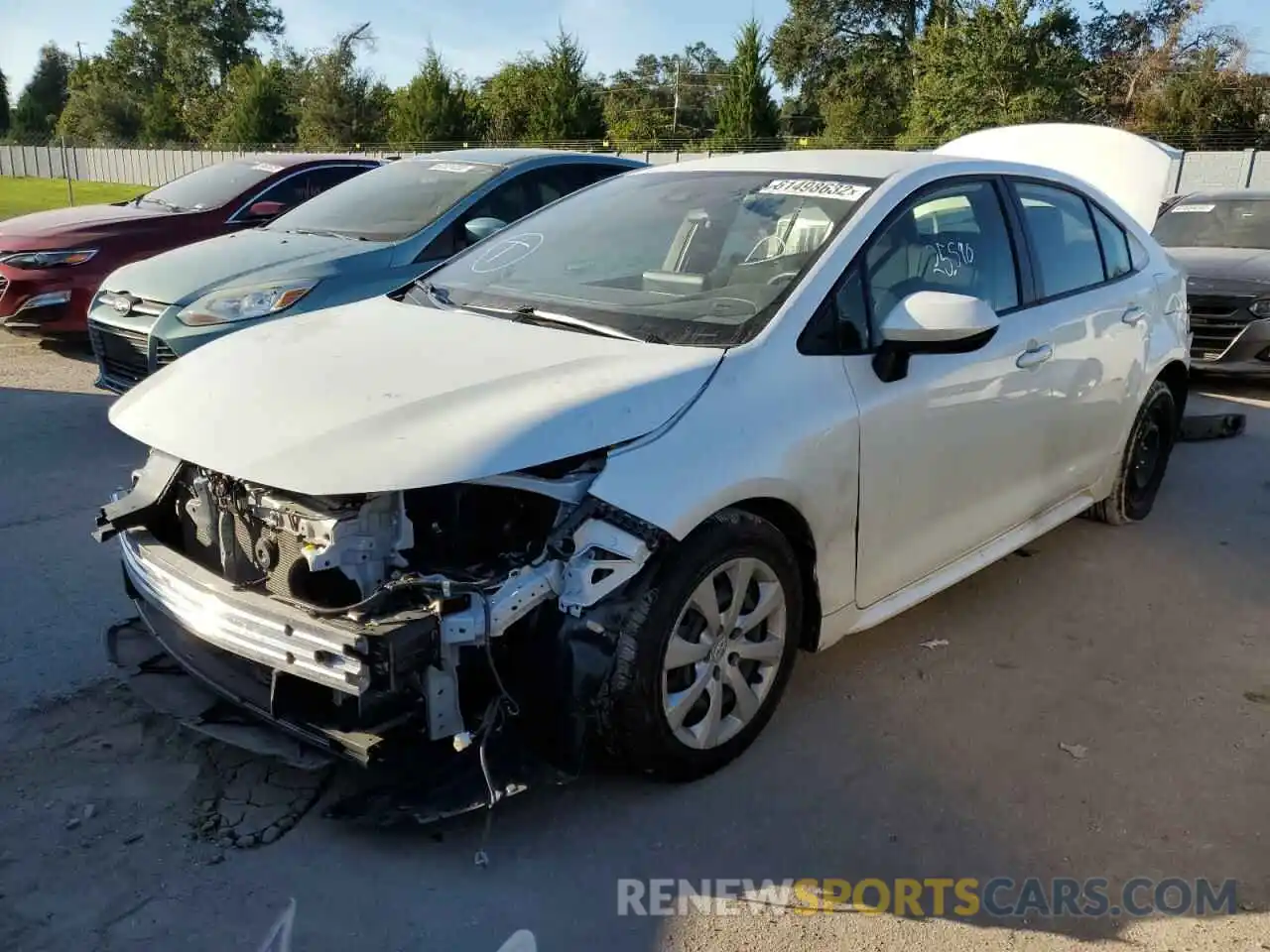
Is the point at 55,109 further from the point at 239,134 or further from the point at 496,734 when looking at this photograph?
the point at 496,734

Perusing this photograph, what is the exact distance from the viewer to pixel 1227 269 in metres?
8.42

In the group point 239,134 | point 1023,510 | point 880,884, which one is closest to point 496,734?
point 880,884

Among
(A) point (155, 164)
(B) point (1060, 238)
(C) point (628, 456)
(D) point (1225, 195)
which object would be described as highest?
(A) point (155, 164)

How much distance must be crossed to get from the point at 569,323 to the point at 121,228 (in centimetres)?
636

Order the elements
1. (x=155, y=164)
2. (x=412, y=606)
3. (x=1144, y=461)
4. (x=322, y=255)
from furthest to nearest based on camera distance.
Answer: (x=155, y=164)
(x=322, y=255)
(x=1144, y=461)
(x=412, y=606)

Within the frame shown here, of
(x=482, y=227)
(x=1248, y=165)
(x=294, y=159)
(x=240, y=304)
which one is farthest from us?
(x=1248, y=165)

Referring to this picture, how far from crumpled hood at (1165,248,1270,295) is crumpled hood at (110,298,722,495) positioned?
6.44m

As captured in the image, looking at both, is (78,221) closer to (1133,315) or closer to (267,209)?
(267,209)

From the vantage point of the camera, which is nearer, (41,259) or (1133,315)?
(1133,315)

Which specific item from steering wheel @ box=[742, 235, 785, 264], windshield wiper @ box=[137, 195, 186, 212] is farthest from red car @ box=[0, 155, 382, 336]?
steering wheel @ box=[742, 235, 785, 264]

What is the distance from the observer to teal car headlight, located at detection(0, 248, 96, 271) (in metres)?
7.86

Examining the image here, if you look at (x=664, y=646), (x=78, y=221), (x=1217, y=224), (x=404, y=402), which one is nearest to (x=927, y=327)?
(x=664, y=646)

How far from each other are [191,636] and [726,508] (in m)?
1.51

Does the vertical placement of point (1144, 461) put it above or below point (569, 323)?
below
